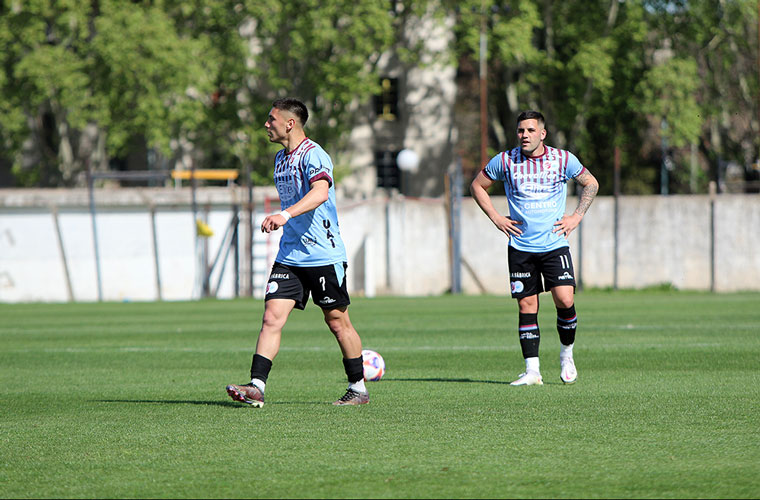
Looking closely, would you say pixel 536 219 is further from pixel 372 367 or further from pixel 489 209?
pixel 372 367

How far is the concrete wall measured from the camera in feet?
93.1

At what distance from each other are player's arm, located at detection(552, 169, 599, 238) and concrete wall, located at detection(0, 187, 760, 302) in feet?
63.1

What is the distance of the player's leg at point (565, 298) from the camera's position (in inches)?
356

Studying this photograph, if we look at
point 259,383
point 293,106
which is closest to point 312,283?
point 259,383

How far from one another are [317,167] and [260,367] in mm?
1427

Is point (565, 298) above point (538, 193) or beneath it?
beneath

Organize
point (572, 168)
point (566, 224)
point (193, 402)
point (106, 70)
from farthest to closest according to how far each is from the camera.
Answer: point (106, 70) < point (572, 168) < point (566, 224) < point (193, 402)

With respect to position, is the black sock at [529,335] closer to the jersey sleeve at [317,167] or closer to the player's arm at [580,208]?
the player's arm at [580,208]

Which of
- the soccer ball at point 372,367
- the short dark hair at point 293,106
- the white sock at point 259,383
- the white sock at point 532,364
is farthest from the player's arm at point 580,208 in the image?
the white sock at point 259,383

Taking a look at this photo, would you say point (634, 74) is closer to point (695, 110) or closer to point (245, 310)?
point (695, 110)

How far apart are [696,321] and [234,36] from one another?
29.6m

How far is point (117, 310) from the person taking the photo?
22547 millimetres

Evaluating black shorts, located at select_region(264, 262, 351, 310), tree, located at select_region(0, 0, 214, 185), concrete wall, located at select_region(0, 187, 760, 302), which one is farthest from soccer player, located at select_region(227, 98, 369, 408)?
tree, located at select_region(0, 0, 214, 185)

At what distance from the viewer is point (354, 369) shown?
26.1 feet
